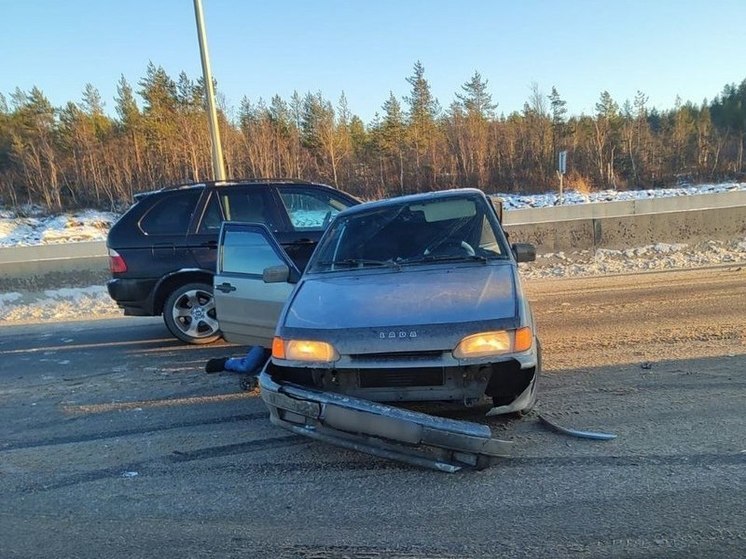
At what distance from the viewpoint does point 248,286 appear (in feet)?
18.4

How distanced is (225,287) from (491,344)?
10.8ft

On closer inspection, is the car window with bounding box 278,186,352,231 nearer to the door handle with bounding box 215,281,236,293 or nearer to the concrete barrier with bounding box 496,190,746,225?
the door handle with bounding box 215,281,236,293

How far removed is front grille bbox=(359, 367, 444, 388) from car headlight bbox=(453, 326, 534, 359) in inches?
8.1

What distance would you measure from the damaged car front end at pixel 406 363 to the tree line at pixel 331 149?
Answer: 46.4m

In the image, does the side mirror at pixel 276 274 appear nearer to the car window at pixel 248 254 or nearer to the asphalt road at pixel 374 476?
the car window at pixel 248 254

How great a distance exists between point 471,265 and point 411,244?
2.07 ft

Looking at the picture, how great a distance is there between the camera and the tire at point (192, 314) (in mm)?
7109

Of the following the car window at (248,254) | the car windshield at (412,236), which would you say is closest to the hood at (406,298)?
the car windshield at (412,236)

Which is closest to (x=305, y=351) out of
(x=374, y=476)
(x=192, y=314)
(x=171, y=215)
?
(x=374, y=476)

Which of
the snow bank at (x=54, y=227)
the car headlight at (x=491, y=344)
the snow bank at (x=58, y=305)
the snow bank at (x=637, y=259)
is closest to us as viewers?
the car headlight at (x=491, y=344)

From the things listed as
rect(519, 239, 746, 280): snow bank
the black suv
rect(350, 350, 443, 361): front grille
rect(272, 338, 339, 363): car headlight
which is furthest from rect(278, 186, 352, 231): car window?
rect(519, 239, 746, 280): snow bank

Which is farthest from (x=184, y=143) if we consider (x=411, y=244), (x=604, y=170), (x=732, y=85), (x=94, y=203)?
(x=732, y=85)

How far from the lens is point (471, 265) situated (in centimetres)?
429

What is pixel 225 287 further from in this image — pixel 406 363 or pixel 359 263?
pixel 406 363
